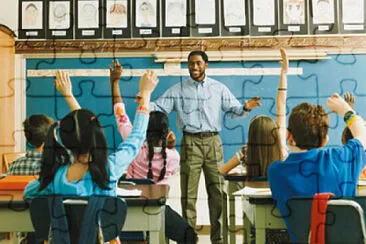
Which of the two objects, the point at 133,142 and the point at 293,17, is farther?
the point at 293,17

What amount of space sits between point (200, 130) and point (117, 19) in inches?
53.2

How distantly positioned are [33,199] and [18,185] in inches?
20.4

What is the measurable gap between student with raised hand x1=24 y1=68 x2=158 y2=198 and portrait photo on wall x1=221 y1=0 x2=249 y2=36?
2.72m

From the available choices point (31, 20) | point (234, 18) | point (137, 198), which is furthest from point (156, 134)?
point (31, 20)

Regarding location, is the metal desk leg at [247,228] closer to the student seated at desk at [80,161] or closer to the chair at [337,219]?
the chair at [337,219]

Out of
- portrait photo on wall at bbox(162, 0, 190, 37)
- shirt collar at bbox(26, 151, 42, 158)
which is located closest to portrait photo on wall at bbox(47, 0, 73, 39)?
portrait photo on wall at bbox(162, 0, 190, 37)

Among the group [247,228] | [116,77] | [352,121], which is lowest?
[247,228]

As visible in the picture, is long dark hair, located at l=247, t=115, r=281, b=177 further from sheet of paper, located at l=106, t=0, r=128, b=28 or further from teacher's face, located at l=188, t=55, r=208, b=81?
sheet of paper, located at l=106, t=0, r=128, b=28

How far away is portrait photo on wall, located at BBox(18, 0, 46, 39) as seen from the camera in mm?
4625

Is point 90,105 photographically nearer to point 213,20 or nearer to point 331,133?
point 213,20

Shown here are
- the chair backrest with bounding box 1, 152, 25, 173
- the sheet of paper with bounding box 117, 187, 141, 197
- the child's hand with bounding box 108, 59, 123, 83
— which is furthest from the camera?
the chair backrest with bounding box 1, 152, 25, 173

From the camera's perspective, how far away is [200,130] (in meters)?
3.81

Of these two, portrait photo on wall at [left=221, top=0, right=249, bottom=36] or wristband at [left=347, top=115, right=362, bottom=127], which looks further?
portrait photo on wall at [left=221, top=0, right=249, bottom=36]

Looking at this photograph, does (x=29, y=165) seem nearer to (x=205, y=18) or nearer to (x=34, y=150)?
(x=34, y=150)
